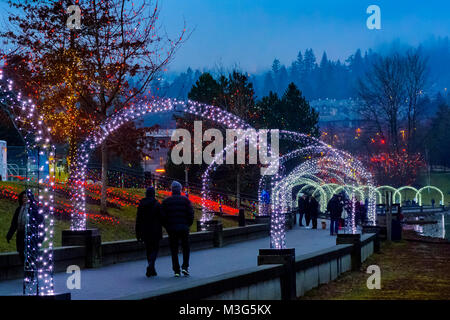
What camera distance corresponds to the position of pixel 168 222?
50.8 ft

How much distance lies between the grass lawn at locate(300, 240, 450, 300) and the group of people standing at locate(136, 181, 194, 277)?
2.93 m

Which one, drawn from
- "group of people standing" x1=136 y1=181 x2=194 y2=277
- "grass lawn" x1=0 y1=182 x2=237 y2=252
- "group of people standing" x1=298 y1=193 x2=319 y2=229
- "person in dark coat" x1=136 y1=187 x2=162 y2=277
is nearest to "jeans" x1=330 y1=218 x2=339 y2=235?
"group of people standing" x1=298 y1=193 x2=319 y2=229

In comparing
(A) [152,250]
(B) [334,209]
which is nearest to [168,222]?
(A) [152,250]

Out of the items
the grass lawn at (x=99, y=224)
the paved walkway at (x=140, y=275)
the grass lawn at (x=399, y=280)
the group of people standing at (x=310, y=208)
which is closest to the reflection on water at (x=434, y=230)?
the group of people standing at (x=310, y=208)

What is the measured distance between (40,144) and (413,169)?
7735 centimetres

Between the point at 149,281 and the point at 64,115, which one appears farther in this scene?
the point at 64,115

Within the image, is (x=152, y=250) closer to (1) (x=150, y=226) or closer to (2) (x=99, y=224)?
(1) (x=150, y=226)

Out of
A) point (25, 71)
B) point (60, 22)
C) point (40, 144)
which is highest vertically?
point (60, 22)

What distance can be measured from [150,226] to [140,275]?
3.58 feet

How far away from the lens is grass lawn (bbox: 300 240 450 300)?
13.9m
